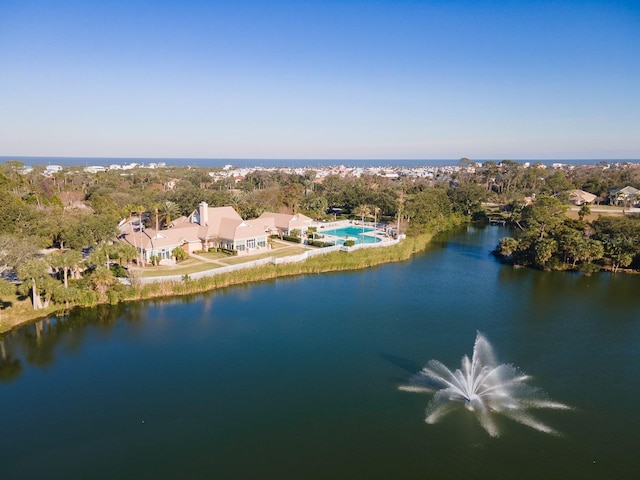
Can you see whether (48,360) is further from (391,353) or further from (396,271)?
(396,271)

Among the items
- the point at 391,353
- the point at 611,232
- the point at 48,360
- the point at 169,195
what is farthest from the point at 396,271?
the point at 169,195

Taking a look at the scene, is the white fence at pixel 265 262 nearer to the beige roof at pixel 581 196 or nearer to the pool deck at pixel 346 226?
the pool deck at pixel 346 226

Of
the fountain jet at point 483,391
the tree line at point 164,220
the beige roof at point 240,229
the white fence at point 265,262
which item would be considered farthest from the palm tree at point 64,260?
the fountain jet at point 483,391

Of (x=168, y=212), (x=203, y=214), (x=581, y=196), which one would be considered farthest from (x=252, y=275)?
(x=581, y=196)

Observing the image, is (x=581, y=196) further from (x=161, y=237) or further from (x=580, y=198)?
(x=161, y=237)

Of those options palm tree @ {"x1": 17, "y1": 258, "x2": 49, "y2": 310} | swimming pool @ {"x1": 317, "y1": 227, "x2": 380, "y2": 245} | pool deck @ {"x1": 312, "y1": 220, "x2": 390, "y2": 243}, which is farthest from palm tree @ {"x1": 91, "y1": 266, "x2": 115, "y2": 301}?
pool deck @ {"x1": 312, "y1": 220, "x2": 390, "y2": 243}

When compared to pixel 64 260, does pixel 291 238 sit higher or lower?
lower
